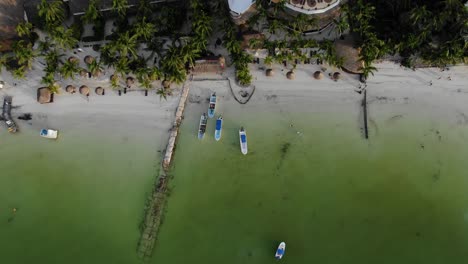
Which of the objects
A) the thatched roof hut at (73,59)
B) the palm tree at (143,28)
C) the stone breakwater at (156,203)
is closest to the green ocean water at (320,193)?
the stone breakwater at (156,203)

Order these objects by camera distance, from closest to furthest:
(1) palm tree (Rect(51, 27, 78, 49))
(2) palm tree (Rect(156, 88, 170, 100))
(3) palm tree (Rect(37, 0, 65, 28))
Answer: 1. (3) palm tree (Rect(37, 0, 65, 28))
2. (1) palm tree (Rect(51, 27, 78, 49))
3. (2) palm tree (Rect(156, 88, 170, 100))

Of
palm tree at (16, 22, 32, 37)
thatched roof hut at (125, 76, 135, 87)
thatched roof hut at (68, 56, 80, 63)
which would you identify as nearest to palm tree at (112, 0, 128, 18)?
thatched roof hut at (125, 76, 135, 87)

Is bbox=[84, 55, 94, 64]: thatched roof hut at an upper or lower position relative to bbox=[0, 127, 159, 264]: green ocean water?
upper

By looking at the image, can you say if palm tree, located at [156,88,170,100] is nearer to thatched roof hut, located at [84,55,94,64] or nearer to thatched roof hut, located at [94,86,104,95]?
thatched roof hut, located at [94,86,104,95]

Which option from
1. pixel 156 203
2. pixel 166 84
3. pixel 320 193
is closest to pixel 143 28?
pixel 166 84

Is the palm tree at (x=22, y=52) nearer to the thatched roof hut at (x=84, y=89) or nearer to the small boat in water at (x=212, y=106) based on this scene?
the thatched roof hut at (x=84, y=89)

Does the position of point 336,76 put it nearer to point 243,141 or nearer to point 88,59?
point 243,141
